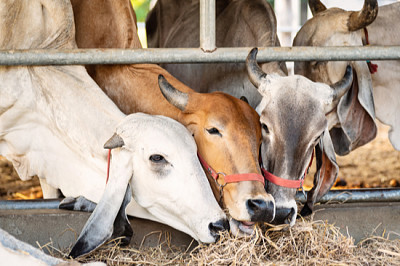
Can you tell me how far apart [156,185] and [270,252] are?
2.32 ft

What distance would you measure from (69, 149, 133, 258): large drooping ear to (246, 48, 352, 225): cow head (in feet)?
2.72

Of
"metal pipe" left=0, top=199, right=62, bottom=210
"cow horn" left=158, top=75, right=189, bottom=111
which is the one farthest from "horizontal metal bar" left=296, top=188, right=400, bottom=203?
"metal pipe" left=0, top=199, right=62, bottom=210

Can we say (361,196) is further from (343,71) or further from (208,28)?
(208,28)

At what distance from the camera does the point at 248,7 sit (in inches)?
210

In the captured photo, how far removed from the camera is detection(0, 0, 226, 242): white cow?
3.29 meters

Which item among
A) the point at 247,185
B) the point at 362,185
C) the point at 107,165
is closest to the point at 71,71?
the point at 107,165

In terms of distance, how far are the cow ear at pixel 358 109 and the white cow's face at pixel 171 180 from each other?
1577 millimetres

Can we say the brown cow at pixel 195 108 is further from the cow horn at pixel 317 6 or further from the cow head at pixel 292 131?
the cow horn at pixel 317 6

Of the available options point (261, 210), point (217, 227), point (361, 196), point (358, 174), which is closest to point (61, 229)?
point (217, 227)

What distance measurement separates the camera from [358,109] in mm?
4609

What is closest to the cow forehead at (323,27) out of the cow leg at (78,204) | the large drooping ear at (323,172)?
the large drooping ear at (323,172)

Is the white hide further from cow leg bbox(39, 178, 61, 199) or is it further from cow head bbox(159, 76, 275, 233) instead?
cow leg bbox(39, 178, 61, 199)

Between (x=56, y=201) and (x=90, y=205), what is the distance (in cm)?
30

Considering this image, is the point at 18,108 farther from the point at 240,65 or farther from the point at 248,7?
the point at 248,7
